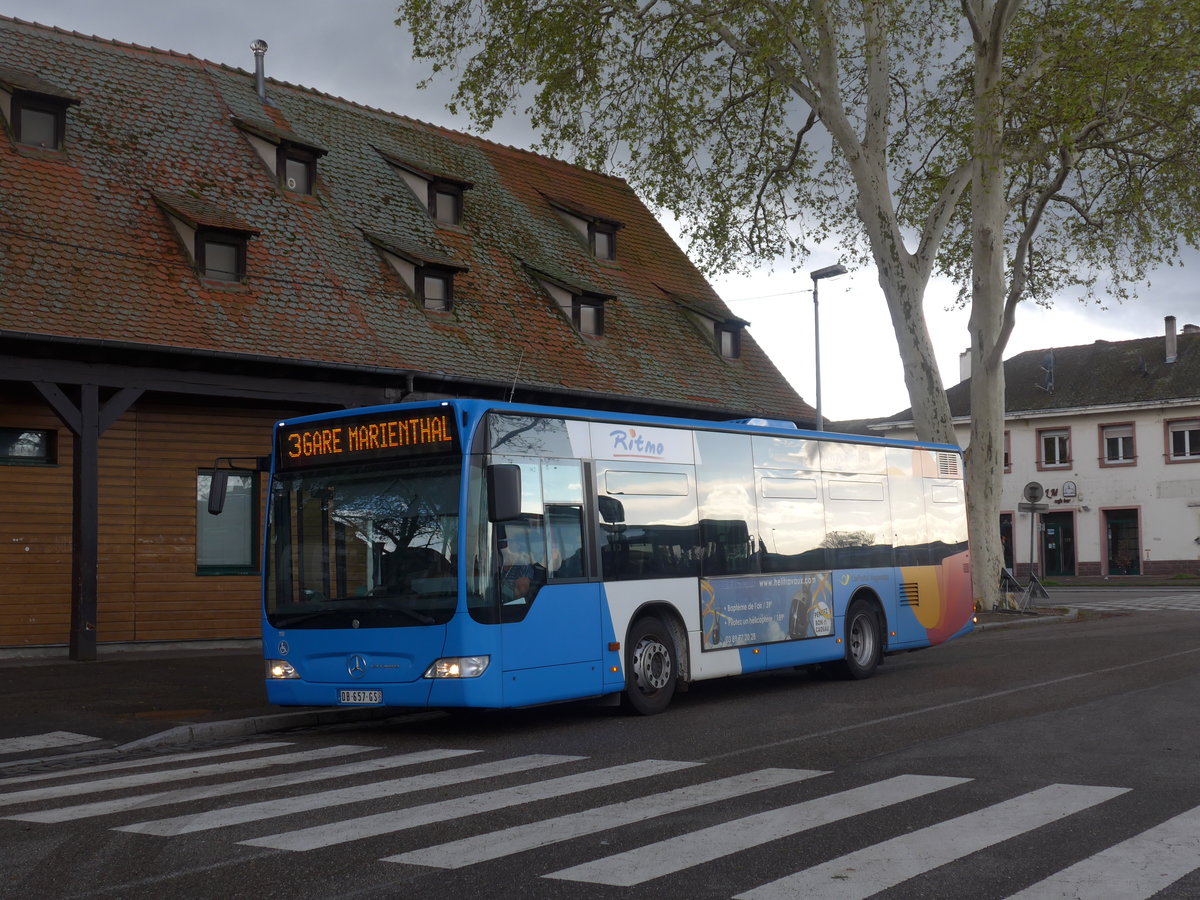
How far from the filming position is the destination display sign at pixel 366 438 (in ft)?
36.3

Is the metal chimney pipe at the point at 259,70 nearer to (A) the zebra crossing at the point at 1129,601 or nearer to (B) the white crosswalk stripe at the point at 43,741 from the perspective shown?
(B) the white crosswalk stripe at the point at 43,741

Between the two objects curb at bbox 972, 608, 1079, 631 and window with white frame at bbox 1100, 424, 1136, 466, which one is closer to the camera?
curb at bbox 972, 608, 1079, 631

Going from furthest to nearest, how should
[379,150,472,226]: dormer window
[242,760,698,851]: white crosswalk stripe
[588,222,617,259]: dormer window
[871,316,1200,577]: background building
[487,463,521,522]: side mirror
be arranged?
[871,316,1200,577]: background building, [588,222,617,259]: dormer window, [379,150,472,226]: dormer window, [487,463,521,522]: side mirror, [242,760,698,851]: white crosswalk stripe

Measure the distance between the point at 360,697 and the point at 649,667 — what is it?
2.78m

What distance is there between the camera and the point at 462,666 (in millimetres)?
10648

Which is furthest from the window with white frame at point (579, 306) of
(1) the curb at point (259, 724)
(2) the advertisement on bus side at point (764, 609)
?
(1) the curb at point (259, 724)

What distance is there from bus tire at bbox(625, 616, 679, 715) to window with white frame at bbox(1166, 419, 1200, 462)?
45634mm

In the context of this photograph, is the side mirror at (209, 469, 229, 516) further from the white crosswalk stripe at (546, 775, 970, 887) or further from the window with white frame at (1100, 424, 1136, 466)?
the window with white frame at (1100, 424, 1136, 466)

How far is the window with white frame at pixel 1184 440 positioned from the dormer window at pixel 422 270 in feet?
127

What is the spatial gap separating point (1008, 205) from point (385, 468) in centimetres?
2170

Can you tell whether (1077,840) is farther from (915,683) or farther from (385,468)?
(915,683)

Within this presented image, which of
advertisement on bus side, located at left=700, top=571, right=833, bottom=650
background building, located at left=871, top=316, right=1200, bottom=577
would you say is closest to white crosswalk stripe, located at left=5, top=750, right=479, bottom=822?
advertisement on bus side, located at left=700, top=571, right=833, bottom=650

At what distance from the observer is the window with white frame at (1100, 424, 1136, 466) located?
54.6 metres

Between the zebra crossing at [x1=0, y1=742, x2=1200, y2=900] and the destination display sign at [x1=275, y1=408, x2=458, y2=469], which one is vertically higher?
the destination display sign at [x1=275, y1=408, x2=458, y2=469]
